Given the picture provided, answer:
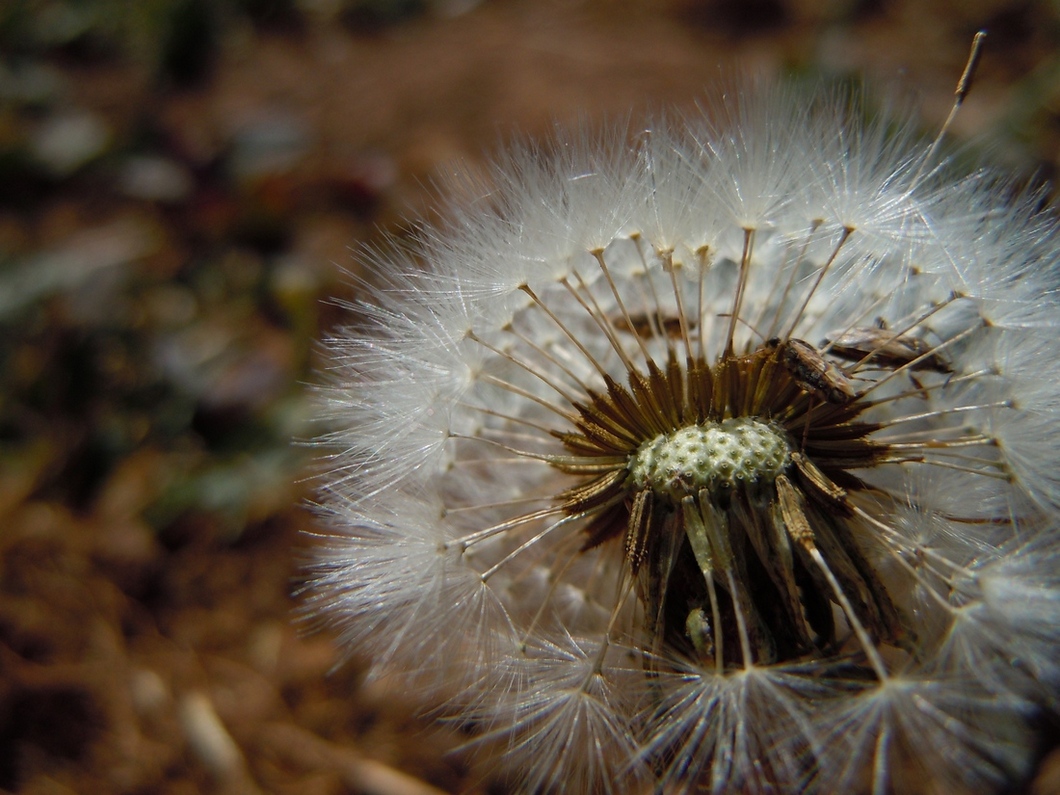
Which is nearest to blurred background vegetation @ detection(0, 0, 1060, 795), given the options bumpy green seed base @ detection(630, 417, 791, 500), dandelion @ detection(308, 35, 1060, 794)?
dandelion @ detection(308, 35, 1060, 794)

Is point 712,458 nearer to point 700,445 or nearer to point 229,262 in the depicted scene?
point 700,445

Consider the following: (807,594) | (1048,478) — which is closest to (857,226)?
(1048,478)

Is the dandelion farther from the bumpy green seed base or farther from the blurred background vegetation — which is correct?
the blurred background vegetation

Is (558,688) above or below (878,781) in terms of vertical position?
above

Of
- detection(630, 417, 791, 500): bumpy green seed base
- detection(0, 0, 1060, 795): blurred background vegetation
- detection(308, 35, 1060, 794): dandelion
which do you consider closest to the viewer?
detection(308, 35, 1060, 794): dandelion

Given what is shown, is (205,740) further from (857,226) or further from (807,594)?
(857,226)
